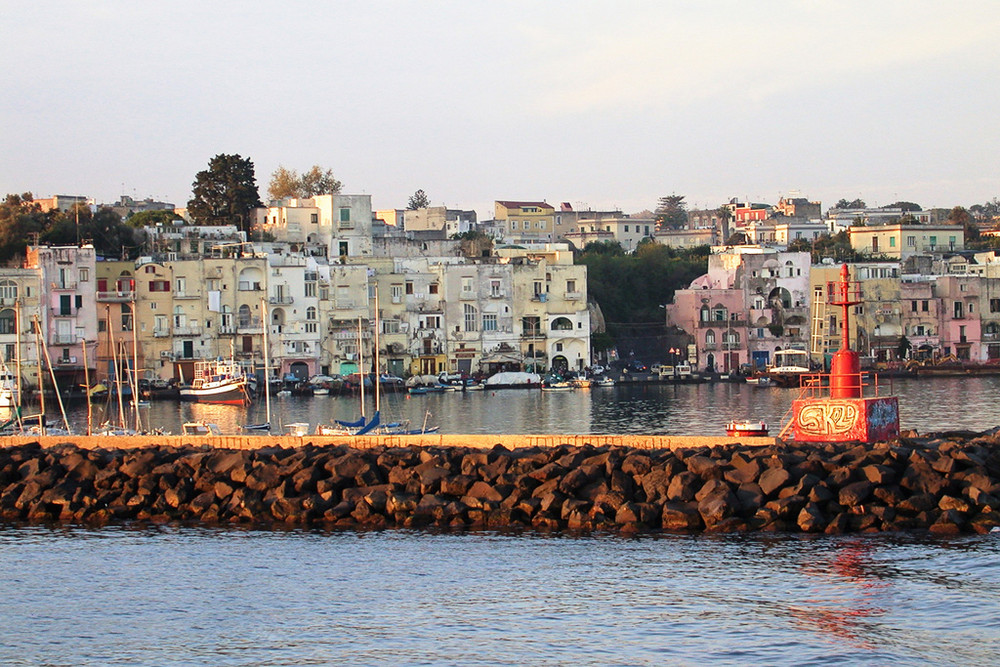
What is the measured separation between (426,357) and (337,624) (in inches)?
2109

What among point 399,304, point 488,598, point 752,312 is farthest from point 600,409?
point 488,598

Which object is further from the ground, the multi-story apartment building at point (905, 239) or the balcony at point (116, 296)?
the multi-story apartment building at point (905, 239)

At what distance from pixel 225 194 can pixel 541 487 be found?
60231 mm

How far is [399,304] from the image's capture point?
71750mm

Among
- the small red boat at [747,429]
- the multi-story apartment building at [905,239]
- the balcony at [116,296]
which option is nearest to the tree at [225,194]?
the balcony at [116,296]

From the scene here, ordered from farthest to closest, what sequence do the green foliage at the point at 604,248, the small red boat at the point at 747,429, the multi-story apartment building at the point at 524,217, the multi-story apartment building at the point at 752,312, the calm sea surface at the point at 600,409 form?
the multi-story apartment building at the point at 524,217
the green foliage at the point at 604,248
the multi-story apartment building at the point at 752,312
the calm sea surface at the point at 600,409
the small red boat at the point at 747,429

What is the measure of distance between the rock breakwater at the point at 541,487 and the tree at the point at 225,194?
54044 millimetres

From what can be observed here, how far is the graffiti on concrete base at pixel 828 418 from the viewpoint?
25219 mm

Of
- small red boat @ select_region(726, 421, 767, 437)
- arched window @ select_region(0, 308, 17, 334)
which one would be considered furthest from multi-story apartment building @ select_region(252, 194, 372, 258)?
small red boat @ select_region(726, 421, 767, 437)

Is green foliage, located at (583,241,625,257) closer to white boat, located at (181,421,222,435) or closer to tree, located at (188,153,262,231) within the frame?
tree, located at (188,153,262,231)

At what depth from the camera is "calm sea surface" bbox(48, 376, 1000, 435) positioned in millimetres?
44625

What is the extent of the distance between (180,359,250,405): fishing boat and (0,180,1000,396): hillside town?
3.21 m

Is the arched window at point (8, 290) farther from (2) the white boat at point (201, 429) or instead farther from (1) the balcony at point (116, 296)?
(2) the white boat at point (201, 429)

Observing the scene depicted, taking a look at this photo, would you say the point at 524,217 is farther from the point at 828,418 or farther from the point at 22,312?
the point at 828,418
